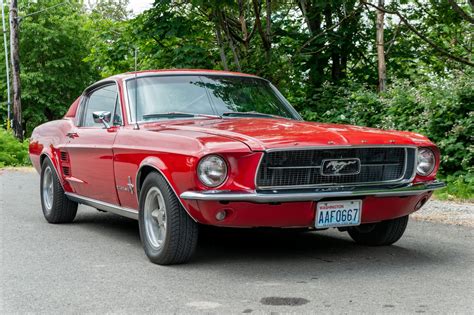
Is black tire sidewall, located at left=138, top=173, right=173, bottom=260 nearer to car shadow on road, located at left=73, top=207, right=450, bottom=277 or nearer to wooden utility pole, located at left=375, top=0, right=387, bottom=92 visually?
car shadow on road, located at left=73, top=207, right=450, bottom=277

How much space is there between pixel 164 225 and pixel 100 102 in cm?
239

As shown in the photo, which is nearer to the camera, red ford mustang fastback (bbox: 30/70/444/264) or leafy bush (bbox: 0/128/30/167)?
red ford mustang fastback (bbox: 30/70/444/264)

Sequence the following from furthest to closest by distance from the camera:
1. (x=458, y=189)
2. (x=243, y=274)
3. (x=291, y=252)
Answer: (x=458, y=189), (x=291, y=252), (x=243, y=274)

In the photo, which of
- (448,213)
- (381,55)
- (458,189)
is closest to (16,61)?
(381,55)

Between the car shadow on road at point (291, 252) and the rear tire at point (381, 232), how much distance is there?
0.08 m

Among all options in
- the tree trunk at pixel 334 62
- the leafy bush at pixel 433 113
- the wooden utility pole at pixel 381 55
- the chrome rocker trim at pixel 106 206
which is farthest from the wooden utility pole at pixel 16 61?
the chrome rocker trim at pixel 106 206

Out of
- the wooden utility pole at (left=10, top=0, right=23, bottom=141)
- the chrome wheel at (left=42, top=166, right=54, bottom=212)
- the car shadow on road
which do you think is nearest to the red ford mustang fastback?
the car shadow on road

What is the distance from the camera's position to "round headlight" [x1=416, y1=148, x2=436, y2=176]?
604 centimetres

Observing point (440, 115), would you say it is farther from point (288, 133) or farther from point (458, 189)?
point (288, 133)

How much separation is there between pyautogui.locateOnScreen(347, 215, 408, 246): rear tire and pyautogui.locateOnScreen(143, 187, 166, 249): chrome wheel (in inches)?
70.4

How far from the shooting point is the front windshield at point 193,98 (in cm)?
669

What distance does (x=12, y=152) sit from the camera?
23.6 metres

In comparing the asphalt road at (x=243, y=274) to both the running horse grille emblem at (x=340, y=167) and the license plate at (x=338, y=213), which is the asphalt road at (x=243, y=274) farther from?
the running horse grille emblem at (x=340, y=167)

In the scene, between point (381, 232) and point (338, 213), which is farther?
point (381, 232)
